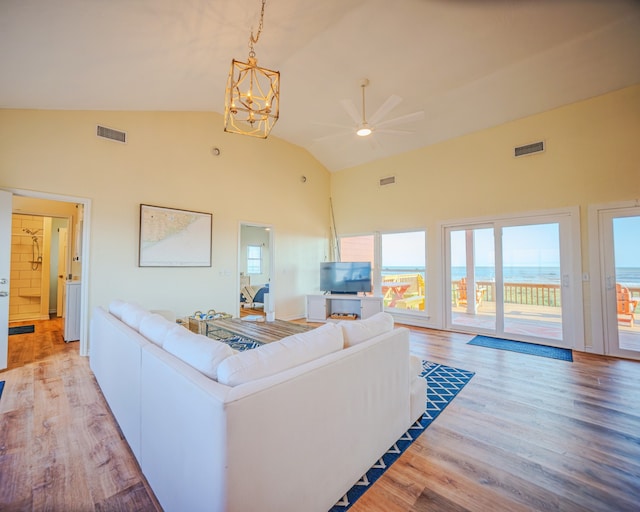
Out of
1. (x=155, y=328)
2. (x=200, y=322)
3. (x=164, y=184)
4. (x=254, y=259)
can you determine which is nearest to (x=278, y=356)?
(x=155, y=328)

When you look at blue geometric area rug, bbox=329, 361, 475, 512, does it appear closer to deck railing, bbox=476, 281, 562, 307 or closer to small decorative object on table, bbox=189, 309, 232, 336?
deck railing, bbox=476, 281, 562, 307

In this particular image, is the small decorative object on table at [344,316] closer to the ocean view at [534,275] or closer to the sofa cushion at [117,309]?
the ocean view at [534,275]

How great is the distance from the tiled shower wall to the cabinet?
2.15 meters

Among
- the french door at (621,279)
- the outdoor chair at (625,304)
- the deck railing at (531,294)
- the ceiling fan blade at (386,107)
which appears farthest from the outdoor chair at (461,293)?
the ceiling fan blade at (386,107)

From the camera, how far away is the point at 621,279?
12.4ft

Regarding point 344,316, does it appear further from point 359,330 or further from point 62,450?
point 62,450

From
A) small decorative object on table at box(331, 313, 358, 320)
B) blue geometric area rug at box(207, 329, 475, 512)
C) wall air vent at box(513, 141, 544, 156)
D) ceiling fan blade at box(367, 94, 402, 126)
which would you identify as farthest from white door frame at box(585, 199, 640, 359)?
small decorative object on table at box(331, 313, 358, 320)

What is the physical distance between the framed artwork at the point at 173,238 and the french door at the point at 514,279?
14.7 feet

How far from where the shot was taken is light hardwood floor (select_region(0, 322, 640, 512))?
4.87 feet

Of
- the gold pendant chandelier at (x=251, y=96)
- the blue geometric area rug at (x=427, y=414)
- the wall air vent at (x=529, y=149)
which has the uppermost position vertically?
the wall air vent at (x=529, y=149)

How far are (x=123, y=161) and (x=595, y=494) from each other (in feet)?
18.8

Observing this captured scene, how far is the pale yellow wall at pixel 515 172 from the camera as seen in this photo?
3.76 m

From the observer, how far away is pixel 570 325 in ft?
13.4

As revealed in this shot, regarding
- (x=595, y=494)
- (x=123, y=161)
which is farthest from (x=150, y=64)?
(x=595, y=494)
